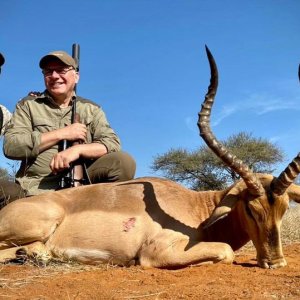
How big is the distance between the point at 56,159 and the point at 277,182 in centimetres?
253

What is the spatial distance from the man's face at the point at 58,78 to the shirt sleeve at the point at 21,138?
1.28 feet

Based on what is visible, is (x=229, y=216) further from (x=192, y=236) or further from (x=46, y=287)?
(x=46, y=287)

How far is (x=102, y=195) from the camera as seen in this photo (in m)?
4.79

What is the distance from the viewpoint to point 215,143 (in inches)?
168

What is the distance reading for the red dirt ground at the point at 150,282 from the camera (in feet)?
9.59

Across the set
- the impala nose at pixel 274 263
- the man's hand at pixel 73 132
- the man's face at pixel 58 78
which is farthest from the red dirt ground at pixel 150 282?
the man's face at pixel 58 78

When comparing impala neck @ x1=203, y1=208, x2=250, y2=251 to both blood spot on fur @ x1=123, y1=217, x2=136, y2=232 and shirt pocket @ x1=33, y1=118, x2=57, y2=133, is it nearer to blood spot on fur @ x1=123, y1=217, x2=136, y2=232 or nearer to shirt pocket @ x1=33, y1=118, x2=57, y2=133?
blood spot on fur @ x1=123, y1=217, x2=136, y2=232

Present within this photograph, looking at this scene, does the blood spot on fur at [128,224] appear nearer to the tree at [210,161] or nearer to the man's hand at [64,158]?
the man's hand at [64,158]

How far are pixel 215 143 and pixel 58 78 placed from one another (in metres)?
2.66

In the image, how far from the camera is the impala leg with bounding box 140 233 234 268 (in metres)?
4.05

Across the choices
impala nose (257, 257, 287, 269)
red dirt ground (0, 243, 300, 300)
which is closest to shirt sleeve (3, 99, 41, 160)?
red dirt ground (0, 243, 300, 300)

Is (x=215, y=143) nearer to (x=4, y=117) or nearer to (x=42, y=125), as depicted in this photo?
(x=42, y=125)

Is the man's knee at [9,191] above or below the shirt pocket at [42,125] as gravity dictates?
below

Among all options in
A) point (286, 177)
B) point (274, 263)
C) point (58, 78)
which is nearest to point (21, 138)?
point (58, 78)
